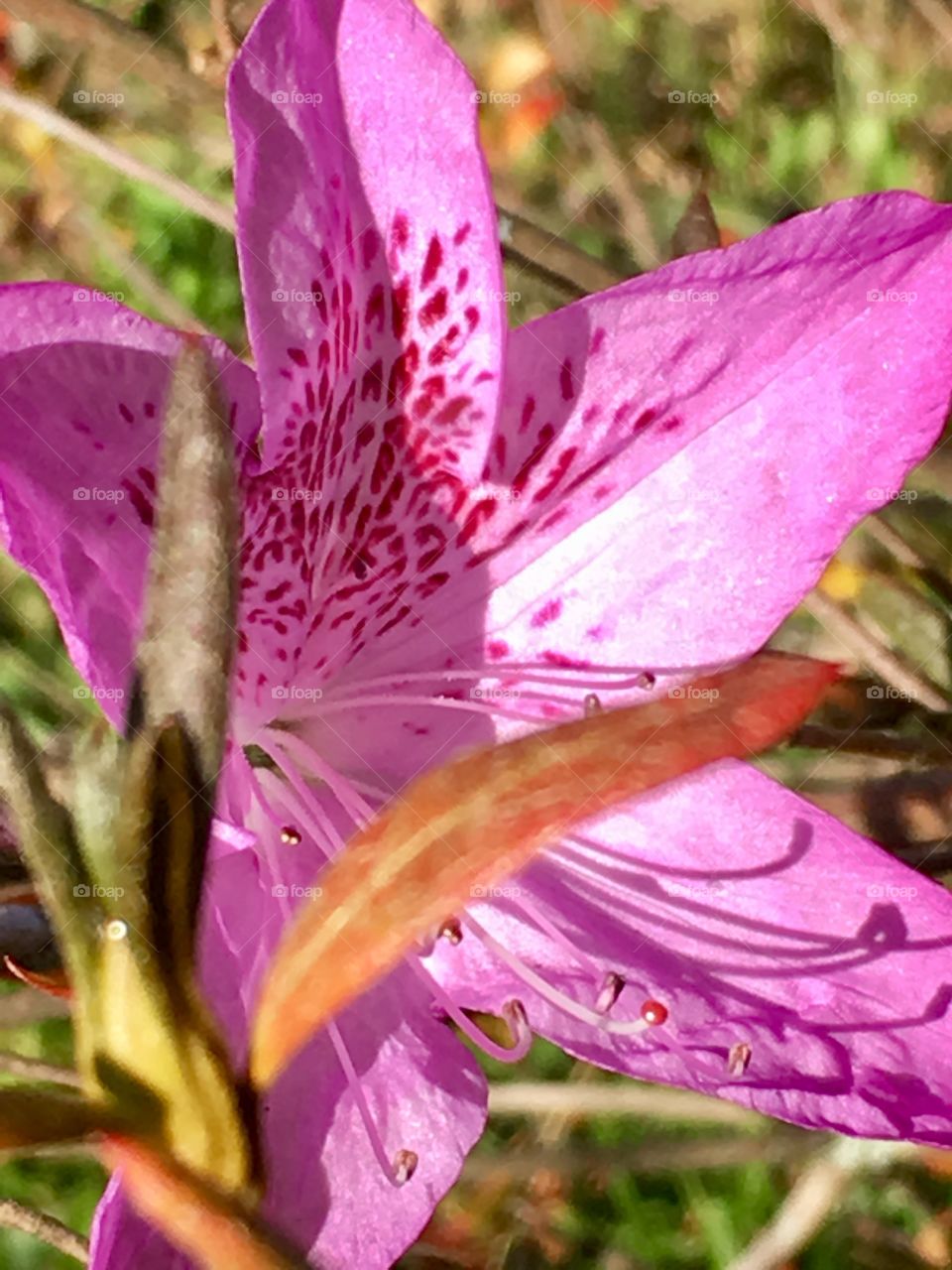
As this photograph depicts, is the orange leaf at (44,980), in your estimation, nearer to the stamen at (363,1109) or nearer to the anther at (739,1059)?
the stamen at (363,1109)

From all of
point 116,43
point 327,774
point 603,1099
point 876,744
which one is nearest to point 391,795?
point 327,774

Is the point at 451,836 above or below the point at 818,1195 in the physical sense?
above

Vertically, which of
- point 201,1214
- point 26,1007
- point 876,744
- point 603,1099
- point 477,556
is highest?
point 201,1214

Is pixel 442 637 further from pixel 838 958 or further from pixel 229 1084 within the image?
pixel 229 1084

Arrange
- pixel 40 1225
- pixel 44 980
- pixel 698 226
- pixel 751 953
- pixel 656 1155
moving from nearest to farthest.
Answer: pixel 44 980, pixel 40 1225, pixel 751 953, pixel 698 226, pixel 656 1155

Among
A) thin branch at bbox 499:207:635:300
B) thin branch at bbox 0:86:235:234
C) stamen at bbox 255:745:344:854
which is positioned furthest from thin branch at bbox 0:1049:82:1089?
thin branch at bbox 499:207:635:300

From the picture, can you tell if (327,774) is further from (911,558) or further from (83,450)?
(911,558)
